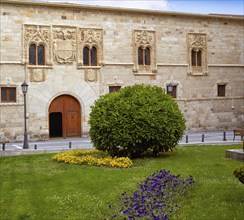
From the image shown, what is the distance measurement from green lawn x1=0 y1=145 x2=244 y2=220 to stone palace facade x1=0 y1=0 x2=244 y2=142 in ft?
27.6


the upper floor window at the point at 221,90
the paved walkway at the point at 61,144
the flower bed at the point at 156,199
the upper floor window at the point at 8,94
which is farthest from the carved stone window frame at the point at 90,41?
the flower bed at the point at 156,199

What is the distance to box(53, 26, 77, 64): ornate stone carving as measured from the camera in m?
25.2

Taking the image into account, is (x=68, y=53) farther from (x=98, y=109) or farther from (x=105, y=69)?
(x=98, y=109)

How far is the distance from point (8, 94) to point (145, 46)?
9776 mm

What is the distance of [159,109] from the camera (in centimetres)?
1623

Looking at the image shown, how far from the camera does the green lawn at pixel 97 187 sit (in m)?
9.01

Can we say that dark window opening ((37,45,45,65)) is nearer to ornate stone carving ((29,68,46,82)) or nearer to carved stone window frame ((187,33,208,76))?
ornate stone carving ((29,68,46,82))

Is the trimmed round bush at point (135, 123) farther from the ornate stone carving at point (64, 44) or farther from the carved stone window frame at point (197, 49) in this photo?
the carved stone window frame at point (197, 49)

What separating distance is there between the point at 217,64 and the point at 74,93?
1132 cm

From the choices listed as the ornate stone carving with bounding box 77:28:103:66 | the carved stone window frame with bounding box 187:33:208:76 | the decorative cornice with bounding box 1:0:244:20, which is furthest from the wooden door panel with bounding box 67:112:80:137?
the carved stone window frame with bounding box 187:33:208:76

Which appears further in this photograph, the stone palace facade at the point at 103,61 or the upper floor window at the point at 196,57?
the upper floor window at the point at 196,57

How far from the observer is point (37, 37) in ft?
81.4

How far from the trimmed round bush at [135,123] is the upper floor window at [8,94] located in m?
9.32

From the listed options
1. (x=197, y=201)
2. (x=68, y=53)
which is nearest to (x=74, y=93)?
(x=68, y=53)
